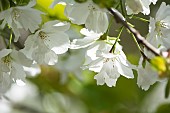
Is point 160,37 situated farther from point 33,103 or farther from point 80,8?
point 33,103

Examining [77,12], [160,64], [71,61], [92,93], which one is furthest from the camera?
[92,93]

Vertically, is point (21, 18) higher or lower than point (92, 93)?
higher

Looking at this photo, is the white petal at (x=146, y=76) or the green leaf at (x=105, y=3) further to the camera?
the white petal at (x=146, y=76)

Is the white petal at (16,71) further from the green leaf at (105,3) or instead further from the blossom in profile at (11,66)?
the green leaf at (105,3)

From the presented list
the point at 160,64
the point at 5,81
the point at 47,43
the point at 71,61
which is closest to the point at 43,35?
the point at 47,43

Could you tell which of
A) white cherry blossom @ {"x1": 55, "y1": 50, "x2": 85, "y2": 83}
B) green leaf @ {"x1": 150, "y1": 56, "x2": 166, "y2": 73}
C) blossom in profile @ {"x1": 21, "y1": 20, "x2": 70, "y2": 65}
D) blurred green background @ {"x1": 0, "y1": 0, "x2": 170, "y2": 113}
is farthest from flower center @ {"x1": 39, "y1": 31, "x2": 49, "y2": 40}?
blurred green background @ {"x1": 0, "y1": 0, "x2": 170, "y2": 113}

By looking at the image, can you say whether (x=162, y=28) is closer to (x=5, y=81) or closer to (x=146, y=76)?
(x=146, y=76)

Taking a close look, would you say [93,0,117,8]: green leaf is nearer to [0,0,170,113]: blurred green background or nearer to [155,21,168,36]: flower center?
[155,21,168,36]: flower center

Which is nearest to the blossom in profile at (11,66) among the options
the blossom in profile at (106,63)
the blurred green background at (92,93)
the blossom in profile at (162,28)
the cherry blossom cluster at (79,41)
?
the cherry blossom cluster at (79,41)
